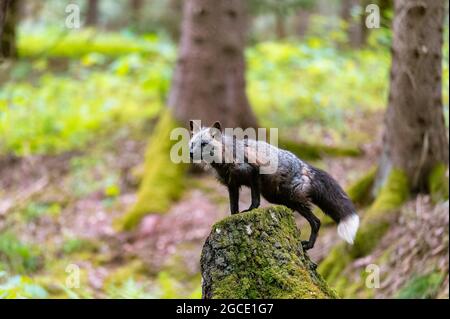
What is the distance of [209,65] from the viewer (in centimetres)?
1088

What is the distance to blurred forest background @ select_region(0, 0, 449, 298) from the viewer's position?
7559 millimetres

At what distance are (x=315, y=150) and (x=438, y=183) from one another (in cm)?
381

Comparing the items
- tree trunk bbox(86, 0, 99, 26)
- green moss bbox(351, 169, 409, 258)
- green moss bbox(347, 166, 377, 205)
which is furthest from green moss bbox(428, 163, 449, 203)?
tree trunk bbox(86, 0, 99, 26)

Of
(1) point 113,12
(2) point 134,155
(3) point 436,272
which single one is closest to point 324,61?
(2) point 134,155

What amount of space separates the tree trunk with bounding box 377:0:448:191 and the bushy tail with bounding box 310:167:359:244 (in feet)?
9.96

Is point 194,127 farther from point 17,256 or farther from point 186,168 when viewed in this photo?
point 186,168

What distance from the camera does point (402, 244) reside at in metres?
7.44

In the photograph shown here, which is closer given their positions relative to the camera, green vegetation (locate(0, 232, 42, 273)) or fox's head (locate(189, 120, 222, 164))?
fox's head (locate(189, 120, 222, 164))

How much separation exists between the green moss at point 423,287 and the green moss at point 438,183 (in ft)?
4.44

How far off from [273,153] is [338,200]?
27.0 inches

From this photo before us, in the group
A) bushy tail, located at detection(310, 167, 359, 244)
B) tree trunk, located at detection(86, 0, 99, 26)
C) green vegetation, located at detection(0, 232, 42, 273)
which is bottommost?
green vegetation, located at detection(0, 232, 42, 273)

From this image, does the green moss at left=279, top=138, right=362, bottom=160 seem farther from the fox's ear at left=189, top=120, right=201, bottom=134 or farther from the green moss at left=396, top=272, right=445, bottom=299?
the fox's ear at left=189, top=120, right=201, bottom=134

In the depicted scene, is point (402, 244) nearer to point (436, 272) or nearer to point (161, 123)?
point (436, 272)

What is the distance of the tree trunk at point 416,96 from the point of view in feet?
24.6
